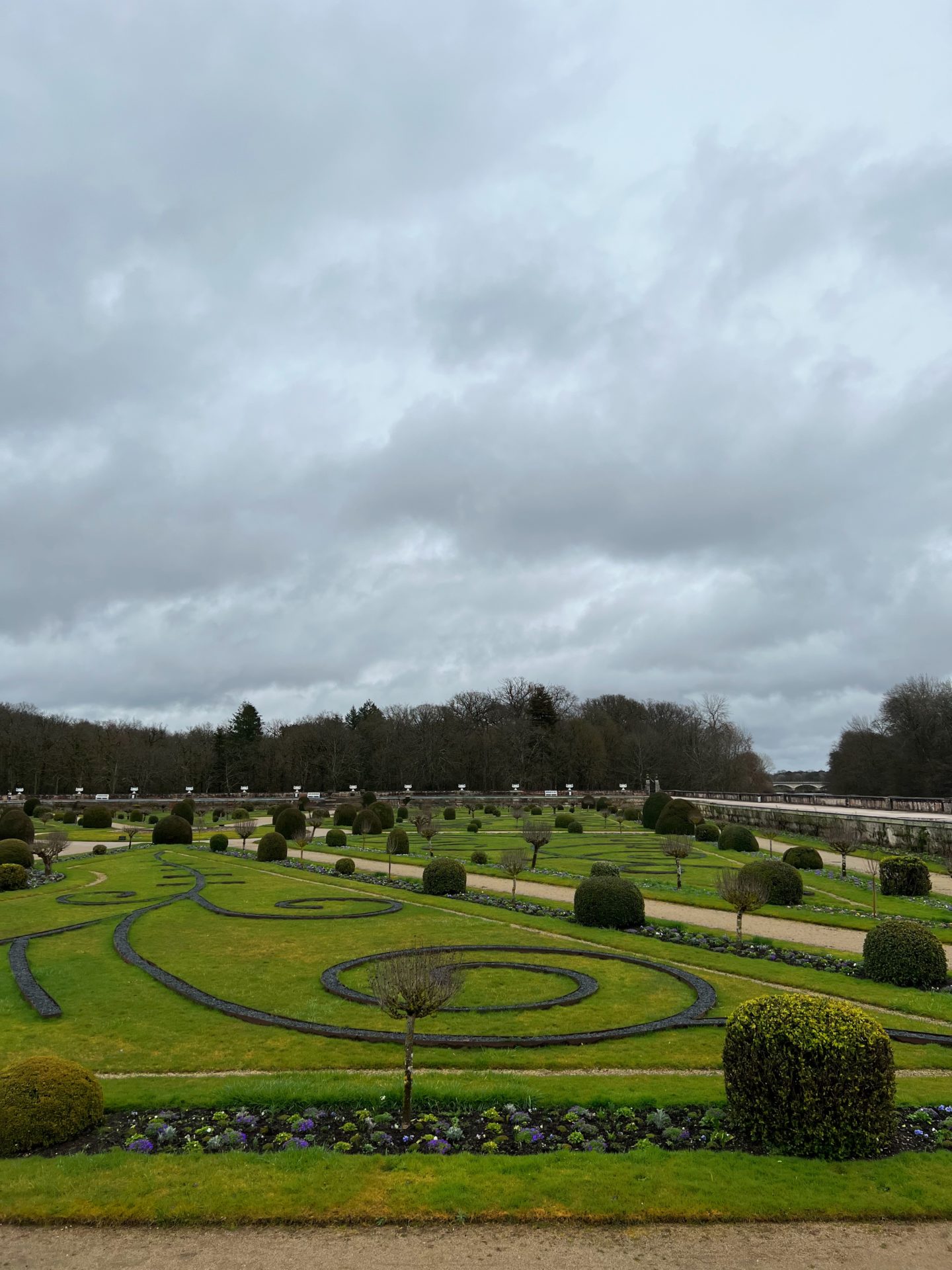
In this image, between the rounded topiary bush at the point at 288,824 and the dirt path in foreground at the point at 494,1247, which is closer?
the dirt path in foreground at the point at 494,1247

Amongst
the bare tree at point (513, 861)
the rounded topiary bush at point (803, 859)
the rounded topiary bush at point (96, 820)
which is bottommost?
the rounded topiary bush at point (96, 820)

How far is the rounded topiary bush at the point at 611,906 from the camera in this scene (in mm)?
21281

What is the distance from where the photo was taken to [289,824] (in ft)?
139

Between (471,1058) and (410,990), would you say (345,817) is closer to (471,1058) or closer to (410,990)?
(471,1058)

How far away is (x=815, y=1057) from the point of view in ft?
27.1

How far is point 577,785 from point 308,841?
68.3 m

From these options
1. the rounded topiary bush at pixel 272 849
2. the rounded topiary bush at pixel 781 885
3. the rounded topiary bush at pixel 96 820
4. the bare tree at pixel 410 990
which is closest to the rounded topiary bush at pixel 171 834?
the rounded topiary bush at pixel 272 849

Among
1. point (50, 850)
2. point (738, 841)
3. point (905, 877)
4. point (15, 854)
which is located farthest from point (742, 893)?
point (15, 854)

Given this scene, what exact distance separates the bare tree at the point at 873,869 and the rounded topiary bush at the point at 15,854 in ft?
101

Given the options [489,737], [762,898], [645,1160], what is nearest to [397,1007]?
[645,1160]

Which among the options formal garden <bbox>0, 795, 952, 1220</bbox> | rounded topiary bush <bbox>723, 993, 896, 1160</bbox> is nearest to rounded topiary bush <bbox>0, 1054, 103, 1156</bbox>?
formal garden <bbox>0, 795, 952, 1220</bbox>

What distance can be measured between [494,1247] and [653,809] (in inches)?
2007

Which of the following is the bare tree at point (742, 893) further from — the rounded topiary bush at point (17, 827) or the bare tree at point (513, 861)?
the rounded topiary bush at point (17, 827)

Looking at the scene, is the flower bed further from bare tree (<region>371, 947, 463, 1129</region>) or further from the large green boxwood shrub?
the large green boxwood shrub
